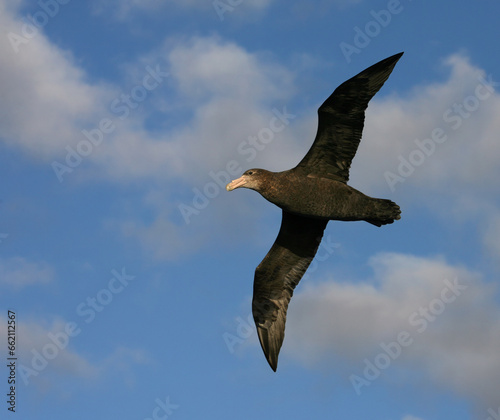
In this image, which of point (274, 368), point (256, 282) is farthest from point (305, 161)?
point (274, 368)

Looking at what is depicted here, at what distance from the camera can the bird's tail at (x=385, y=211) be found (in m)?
16.0

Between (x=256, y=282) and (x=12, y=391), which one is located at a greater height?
(x=256, y=282)

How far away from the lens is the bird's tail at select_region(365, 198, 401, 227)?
15963 mm

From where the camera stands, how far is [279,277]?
717 inches

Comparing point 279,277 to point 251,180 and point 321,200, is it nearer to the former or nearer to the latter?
point 321,200

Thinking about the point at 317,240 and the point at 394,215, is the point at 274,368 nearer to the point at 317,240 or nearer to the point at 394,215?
the point at 317,240

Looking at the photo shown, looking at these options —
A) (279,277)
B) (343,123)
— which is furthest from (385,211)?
(279,277)

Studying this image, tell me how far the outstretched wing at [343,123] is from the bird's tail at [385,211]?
940mm

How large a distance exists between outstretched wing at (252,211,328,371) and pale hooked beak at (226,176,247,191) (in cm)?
185

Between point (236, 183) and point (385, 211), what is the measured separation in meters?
2.94

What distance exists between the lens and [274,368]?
17.8 metres

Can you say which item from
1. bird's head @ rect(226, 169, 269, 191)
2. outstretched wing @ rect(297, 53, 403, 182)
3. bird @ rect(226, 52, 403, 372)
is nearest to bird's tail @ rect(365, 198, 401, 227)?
bird @ rect(226, 52, 403, 372)

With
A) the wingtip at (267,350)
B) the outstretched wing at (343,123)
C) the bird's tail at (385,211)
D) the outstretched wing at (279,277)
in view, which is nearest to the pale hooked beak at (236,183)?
the outstretched wing at (343,123)

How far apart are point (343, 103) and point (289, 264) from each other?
4.11 meters
